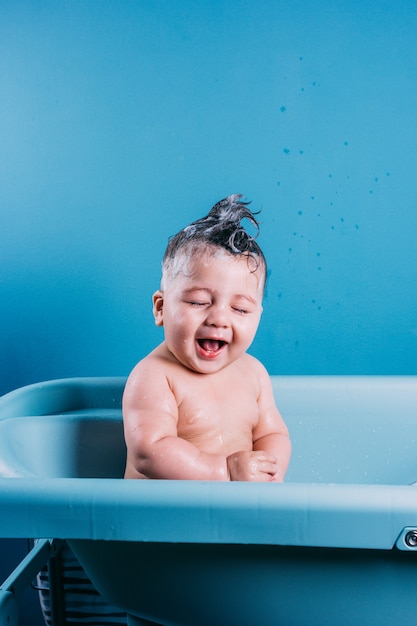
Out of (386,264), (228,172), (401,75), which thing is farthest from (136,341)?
(401,75)

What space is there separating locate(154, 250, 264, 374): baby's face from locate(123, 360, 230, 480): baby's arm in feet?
0.22

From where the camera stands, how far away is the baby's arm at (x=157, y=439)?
95cm

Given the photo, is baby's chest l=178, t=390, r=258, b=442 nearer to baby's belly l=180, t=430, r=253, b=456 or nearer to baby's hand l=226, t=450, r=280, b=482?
baby's belly l=180, t=430, r=253, b=456

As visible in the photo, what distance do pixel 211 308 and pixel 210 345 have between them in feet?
0.22

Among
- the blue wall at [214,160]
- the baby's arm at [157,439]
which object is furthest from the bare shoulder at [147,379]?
the blue wall at [214,160]

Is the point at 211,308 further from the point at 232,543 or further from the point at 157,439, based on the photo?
the point at 232,543

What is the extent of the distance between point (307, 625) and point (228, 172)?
0.92m

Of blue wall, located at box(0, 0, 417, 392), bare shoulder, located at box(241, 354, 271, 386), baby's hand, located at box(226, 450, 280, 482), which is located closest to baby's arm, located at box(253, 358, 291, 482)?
bare shoulder, located at box(241, 354, 271, 386)

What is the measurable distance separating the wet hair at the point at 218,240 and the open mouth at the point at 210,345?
4.5 inches

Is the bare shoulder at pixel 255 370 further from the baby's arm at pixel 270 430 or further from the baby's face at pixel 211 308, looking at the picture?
the baby's face at pixel 211 308

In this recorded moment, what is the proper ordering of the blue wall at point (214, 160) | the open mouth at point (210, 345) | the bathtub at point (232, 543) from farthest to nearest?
the blue wall at point (214, 160) < the open mouth at point (210, 345) < the bathtub at point (232, 543)

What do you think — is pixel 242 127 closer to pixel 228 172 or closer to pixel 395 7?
pixel 228 172

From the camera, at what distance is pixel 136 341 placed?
1.48m

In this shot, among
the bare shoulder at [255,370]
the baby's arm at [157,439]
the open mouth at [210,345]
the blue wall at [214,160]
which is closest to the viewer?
the baby's arm at [157,439]
